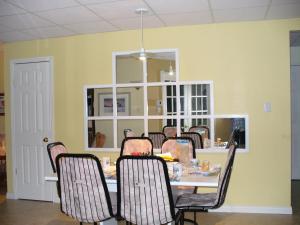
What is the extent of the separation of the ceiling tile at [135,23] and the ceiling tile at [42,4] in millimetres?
807

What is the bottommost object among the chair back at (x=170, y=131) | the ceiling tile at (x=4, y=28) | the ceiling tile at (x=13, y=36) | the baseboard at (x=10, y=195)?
the baseboard at (x=10, y=195)

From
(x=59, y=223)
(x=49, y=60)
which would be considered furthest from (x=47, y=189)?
(x=49, y=60)

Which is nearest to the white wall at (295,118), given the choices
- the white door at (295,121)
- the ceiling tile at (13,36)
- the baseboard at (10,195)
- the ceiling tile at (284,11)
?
the white door at (295,121)

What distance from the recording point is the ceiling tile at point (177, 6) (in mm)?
3206

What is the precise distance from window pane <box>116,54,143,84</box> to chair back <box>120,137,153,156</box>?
0.97 metres

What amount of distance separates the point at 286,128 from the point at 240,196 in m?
1.04

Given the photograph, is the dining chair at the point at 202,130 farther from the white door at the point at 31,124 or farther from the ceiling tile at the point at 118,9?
the white door at the point at 31,124

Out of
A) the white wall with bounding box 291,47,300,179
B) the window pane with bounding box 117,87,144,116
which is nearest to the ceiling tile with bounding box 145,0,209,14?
the window pane with bounding box 117,87,144,116

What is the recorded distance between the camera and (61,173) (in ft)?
8.35

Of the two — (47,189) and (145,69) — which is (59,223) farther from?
(145,69)

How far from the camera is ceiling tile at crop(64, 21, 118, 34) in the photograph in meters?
4.02

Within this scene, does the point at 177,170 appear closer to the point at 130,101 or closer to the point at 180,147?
the point at 180,147

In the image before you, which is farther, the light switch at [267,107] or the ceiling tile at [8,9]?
the light switch at [267,107]

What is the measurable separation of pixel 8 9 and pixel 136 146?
6.71ft
